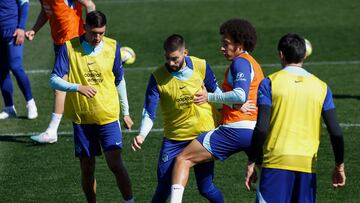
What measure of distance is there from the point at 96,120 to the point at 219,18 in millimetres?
13472

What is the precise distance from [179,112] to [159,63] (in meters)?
9.66

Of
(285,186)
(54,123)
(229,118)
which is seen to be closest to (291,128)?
(285,186)

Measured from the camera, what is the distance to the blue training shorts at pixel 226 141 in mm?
8812

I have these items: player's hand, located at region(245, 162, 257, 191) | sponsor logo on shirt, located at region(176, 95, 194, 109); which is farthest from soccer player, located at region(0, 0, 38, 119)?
player's hand, located at region(245, 162, 257, 191)

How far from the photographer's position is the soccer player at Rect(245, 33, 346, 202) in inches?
294

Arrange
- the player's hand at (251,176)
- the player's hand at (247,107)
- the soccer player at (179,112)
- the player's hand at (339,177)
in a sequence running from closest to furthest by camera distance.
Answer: the player's hand at (339,177)
the player's hand at (251,176)
the player's hand at (247,107)
the soccer player at (179,112)

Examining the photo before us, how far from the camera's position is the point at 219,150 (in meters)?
8.85

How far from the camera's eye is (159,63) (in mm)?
18594

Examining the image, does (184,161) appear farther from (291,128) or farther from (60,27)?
(60,27)

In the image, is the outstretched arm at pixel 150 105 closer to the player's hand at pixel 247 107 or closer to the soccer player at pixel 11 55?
the player's hand at pixel 247 107

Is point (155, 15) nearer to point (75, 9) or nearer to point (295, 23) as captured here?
point (295, 23)

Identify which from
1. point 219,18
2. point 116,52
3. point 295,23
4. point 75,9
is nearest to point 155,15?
point 219,18

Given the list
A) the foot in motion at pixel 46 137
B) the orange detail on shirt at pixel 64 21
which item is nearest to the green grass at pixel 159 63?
the foot in motion at pixel 46 137

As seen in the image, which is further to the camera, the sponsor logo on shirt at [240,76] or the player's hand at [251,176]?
the sponsor logo on shirt at [240,76]
